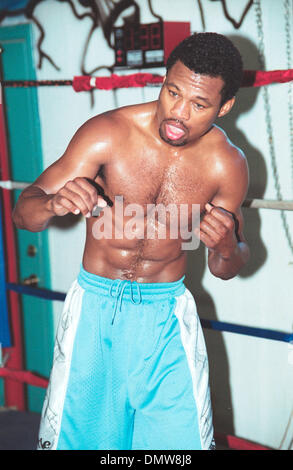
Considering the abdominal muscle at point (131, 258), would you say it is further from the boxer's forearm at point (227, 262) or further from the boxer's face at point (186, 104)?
the boxer's face at point (186, 104)

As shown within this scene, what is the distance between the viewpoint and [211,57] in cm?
135

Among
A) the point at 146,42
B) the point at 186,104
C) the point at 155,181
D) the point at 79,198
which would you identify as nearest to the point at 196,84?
the point at 186,104

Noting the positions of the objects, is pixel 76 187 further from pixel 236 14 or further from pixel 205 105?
pixel 236 14

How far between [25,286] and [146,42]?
1.20 meters

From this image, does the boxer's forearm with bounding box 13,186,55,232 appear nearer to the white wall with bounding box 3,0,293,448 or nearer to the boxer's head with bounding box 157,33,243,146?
the boxer's head with bounding box 157,33,243,146

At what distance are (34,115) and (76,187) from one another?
1326 millimetres

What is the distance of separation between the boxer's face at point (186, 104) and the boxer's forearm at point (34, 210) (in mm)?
395

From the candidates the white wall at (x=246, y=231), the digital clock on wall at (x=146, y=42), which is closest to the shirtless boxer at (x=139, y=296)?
the white wall at (x=246, y=231)

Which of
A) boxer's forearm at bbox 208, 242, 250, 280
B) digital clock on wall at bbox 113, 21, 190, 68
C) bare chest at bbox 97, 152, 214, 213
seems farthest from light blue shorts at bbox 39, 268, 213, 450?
digital clock on wall at bbox 113, 21, 190, 68

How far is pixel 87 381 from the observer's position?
59.4 inches

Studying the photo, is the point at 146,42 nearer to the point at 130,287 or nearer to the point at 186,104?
the point at 186,104
